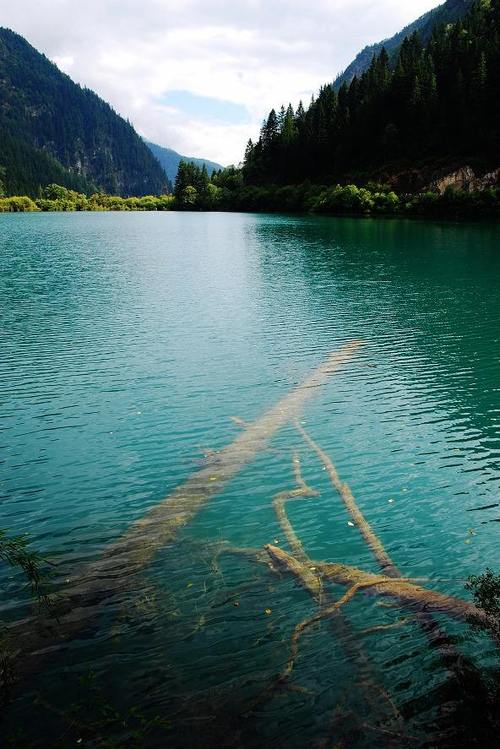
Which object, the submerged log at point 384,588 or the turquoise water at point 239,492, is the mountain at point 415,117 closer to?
the turquoise water at point 239,492

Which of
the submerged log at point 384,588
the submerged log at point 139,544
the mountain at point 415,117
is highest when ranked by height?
the mountain at point 415,117

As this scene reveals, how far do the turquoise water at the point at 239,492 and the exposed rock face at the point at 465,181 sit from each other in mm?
92830

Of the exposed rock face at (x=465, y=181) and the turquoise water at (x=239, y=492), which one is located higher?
the exposed rock face at (x=465, y=181)

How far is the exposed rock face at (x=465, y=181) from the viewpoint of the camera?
120875mm

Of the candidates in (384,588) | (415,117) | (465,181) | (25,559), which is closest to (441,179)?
(465,181)

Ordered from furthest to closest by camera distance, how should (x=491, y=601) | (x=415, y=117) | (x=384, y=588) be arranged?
(x=415, y=117)
(x=384, y=588)
(x=491, y=601)

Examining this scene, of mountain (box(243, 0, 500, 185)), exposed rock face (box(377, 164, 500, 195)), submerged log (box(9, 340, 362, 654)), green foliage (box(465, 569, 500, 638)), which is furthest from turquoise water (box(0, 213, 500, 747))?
mountain (box(243, 0, 500, 185))

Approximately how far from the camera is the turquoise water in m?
8.56

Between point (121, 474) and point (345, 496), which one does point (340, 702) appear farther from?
point (121, 474)

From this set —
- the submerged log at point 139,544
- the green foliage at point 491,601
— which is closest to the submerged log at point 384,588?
the green foliage at point 491,601

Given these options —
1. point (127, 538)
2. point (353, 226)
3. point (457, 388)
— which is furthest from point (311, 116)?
point (127, 538)

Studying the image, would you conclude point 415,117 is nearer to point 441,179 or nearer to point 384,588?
point 441,179

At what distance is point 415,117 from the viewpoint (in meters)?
150

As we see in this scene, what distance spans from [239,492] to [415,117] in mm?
159932
